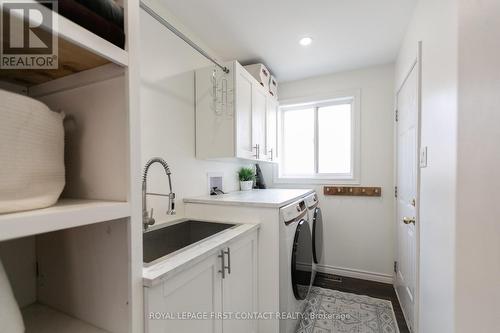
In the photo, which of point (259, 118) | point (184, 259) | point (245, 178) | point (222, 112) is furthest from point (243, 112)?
point (184, 259)

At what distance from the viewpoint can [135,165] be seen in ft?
2.27

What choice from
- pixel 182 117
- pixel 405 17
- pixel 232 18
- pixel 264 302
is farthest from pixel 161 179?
pixel 405 17

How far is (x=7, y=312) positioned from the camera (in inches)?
19.5

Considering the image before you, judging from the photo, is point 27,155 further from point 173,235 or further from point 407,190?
point 407,190

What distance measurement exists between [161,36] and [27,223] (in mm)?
1686

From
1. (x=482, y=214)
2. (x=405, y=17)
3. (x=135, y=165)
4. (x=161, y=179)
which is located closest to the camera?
(x=135, y=165)

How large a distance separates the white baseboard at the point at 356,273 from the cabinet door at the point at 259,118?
5.41 feet

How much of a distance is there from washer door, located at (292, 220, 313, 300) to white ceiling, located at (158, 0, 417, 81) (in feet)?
5.49

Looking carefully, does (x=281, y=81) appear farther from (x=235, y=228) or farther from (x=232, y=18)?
(x=235, y=228)

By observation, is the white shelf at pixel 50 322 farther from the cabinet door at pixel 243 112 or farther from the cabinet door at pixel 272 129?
the cabinet door at pixel 272 129

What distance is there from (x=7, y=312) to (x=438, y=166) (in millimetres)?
1653

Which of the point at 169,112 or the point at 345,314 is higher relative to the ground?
the point at 169,112

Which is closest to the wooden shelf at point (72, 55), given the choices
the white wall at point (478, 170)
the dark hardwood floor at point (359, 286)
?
the white wall at point (478, 170)

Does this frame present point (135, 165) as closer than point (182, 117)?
Yes
